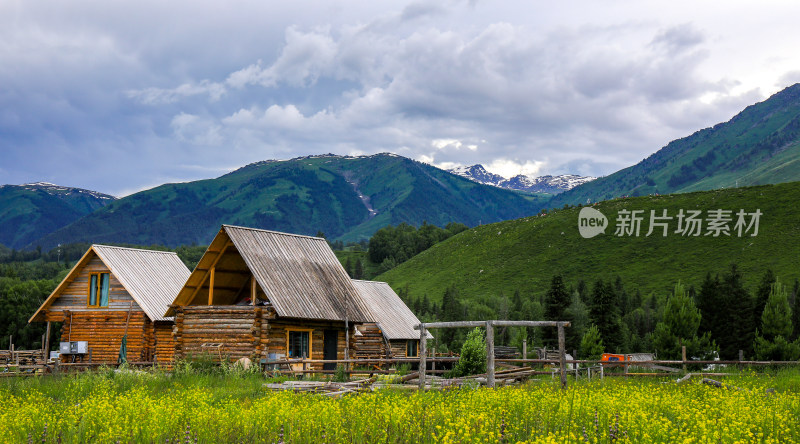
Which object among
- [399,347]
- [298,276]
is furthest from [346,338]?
[399,347]

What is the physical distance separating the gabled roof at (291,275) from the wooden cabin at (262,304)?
0.16ft

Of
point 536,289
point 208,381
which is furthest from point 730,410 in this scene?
point 536,289

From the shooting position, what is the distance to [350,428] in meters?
10.8

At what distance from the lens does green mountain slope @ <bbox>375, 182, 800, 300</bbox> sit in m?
123

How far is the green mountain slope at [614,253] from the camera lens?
123 metres

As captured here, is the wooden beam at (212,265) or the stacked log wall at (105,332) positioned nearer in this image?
the wooden beam at (212,265)

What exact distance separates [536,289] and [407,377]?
372 ft

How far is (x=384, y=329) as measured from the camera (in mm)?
43812

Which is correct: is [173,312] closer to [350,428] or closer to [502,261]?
[350,428]

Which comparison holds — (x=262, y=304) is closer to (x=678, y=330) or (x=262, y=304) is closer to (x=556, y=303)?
(x=678, y=330)

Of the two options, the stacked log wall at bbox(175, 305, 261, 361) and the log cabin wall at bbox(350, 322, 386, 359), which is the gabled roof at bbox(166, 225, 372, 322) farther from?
the log cabin wall at bbox(350, 322, 386, 359)

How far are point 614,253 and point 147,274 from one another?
11783 cm

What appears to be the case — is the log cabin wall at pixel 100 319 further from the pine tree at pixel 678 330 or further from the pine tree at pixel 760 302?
the pine tree at pixel 760 302

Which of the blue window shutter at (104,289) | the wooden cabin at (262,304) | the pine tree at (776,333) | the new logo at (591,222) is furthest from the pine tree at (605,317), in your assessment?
the new logo at (591,222)
